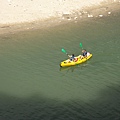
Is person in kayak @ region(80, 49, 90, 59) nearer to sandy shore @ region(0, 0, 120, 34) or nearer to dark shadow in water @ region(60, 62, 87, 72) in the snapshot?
dark shadow in water @ region(60, 62, 87, 72)

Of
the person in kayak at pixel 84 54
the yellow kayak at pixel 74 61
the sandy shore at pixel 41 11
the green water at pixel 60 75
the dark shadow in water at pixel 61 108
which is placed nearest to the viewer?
the dark shadow in water at pixel 61 108

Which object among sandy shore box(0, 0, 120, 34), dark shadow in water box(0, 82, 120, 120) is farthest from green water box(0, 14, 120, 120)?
sandy shore box(0, 0, 120, 34)

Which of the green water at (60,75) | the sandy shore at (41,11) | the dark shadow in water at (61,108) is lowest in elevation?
the dark shadow in water at (61,108)

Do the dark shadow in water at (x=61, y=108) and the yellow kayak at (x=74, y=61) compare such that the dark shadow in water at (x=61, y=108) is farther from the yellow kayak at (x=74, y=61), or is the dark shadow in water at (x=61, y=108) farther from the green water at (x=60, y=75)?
the yellow kayak at (x=74, y=61)

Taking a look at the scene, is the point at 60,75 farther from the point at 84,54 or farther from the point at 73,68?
the point at 84,54

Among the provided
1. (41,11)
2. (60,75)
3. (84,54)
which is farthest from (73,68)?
(41,11)

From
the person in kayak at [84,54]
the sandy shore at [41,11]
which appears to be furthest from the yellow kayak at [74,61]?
the sandy shore at [41,11]
